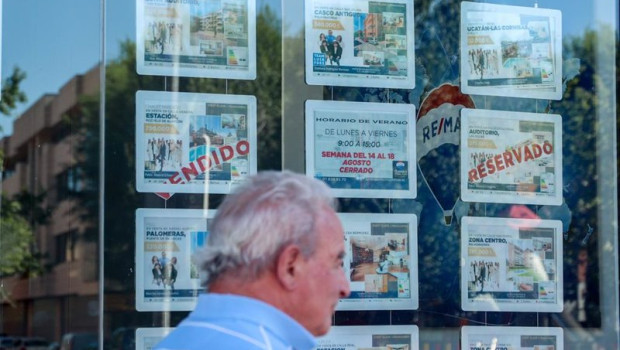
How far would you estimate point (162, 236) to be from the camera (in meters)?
3.88

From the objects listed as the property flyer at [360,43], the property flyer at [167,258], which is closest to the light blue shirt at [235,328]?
the property flyer at [167,258]

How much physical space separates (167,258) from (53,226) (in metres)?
0.39

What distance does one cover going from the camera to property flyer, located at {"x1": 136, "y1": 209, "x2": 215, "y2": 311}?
3.86 m

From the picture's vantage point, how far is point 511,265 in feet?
14.1

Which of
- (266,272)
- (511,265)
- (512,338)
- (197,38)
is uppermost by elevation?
(197,38)

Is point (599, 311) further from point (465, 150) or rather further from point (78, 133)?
point (78, 133)

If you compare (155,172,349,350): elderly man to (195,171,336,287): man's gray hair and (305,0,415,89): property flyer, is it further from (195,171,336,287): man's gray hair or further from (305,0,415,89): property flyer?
(305,0,415,89): property flyer

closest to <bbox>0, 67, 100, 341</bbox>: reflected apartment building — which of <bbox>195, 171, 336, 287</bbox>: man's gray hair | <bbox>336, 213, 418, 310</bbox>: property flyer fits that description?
<bbox>336, 213, 418, 310</bbox>: property flyer

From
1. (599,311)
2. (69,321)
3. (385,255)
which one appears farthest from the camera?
(599,311)

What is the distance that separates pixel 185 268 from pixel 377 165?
0.79 m

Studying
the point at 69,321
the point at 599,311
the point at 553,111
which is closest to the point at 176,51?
the point at 69,321

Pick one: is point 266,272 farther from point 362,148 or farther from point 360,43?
point 360,43

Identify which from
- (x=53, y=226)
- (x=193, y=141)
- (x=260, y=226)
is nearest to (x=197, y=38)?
(x=193, y=141)

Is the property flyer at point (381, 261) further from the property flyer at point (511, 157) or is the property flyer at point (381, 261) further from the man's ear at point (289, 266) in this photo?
the man's ear at point (289, 266)
